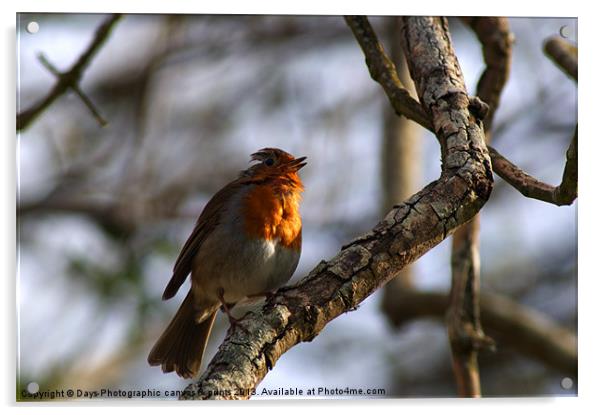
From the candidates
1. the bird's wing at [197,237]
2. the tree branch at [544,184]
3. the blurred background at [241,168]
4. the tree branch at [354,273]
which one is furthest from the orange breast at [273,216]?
the tree branch at [544,184]

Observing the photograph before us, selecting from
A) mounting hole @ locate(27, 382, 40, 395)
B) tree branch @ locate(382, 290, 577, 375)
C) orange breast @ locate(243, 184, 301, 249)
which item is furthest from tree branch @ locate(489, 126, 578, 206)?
mounting hole @ locate(27, 382, 40, 395)

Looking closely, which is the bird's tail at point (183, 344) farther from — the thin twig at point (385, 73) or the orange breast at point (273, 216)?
the thin twig at point (385, 73)

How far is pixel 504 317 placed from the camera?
11.9 feet

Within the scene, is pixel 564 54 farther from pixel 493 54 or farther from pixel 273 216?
pixel 273 216

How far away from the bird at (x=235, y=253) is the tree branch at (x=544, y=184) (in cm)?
79

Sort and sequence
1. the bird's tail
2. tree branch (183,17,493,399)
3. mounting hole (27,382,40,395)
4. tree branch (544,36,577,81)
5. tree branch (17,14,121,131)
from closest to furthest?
tree branch (183,17,493,399) < mounting hole (27,382,40,395) < tree branch (17,14,121,131) < the bird's tail < tree branch (544,36,577,81)

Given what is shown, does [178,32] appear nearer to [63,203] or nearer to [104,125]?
[104,125]

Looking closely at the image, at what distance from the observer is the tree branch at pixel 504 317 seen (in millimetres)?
3418

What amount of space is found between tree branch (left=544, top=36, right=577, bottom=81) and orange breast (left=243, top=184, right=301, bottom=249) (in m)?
1.25

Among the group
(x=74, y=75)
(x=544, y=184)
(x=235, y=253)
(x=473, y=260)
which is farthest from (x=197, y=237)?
(x=544, y=184)

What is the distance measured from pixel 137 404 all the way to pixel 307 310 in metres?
0.94

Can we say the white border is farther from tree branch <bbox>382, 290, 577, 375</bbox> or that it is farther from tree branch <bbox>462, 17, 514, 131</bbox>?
tree branch <bbox>382, 290, 577, 375</bbox>

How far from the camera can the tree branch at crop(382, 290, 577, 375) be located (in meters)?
3.42

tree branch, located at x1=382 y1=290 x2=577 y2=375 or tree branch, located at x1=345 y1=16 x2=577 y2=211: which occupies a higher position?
tree branch, located at x1=345 y1=16 x2=577 y2=211
